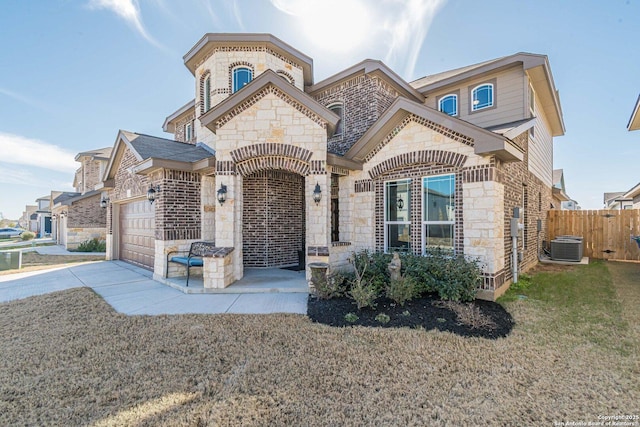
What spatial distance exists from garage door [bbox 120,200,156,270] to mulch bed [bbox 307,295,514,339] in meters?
6.52

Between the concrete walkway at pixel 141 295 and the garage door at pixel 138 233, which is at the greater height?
the garage door at pixel 138 233

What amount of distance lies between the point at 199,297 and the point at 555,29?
12.1m

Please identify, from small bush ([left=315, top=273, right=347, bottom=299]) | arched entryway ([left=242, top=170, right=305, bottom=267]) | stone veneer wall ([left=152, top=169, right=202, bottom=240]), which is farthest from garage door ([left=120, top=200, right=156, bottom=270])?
small bush ([left=315, top=273, right=347, bottom=299])

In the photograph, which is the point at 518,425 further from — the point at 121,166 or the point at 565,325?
the point at 121,166

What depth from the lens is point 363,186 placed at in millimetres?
8078

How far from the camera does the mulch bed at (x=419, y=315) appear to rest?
14.9ft

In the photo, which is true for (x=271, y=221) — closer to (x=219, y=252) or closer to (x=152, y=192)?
(x=219, y=252)

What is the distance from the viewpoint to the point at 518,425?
246cm

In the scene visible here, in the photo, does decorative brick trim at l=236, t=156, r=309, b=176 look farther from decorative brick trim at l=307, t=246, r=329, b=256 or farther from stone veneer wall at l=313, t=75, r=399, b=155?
stone veneer wall at l=313, t=75, r=399, b=155

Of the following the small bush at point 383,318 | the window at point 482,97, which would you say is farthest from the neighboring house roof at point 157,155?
the window at point 482,97

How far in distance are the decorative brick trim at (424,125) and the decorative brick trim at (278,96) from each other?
1656mm

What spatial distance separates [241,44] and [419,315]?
420 inches

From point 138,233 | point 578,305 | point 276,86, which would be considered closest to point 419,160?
point 276,86

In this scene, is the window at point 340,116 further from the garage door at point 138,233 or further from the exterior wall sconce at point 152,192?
the garage door at point 138,233
